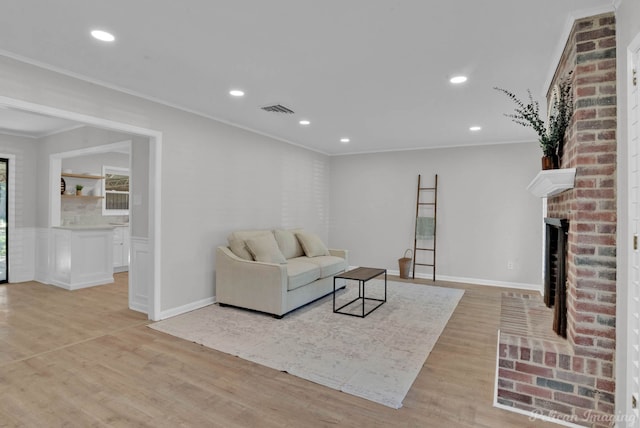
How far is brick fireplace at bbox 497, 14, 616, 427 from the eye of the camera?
1.93 metres

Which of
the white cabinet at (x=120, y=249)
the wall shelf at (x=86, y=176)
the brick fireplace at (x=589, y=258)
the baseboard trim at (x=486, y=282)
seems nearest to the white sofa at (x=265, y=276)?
the baseboard trim at (x=486, y=282)

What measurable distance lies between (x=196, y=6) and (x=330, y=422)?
2.59 metres

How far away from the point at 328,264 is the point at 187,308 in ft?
6.25

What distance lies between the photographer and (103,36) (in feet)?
7.86

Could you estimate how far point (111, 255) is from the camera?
19.2ft

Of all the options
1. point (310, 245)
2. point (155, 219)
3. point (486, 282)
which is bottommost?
point (486, 282)

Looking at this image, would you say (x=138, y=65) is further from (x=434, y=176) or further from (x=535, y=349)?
(x=434, y=176)

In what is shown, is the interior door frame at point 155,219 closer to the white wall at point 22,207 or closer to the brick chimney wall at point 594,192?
the white wall at point 22,207

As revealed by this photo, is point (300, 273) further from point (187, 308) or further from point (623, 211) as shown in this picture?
point (623, 211)

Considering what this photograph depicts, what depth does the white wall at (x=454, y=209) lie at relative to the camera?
5590 millimetres

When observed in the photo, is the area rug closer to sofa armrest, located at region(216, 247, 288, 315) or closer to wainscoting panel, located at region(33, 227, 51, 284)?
sofa armrest, located at region(216, 247, 288, 315)

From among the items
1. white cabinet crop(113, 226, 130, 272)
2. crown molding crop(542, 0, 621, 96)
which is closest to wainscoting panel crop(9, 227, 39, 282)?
white cabinet crop(113, 226, 130, 272)

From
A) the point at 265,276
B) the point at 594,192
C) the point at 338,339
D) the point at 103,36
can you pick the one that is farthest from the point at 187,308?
the point at 594,192

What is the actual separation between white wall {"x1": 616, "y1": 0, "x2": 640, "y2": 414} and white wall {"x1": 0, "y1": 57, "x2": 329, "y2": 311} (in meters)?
3.92
